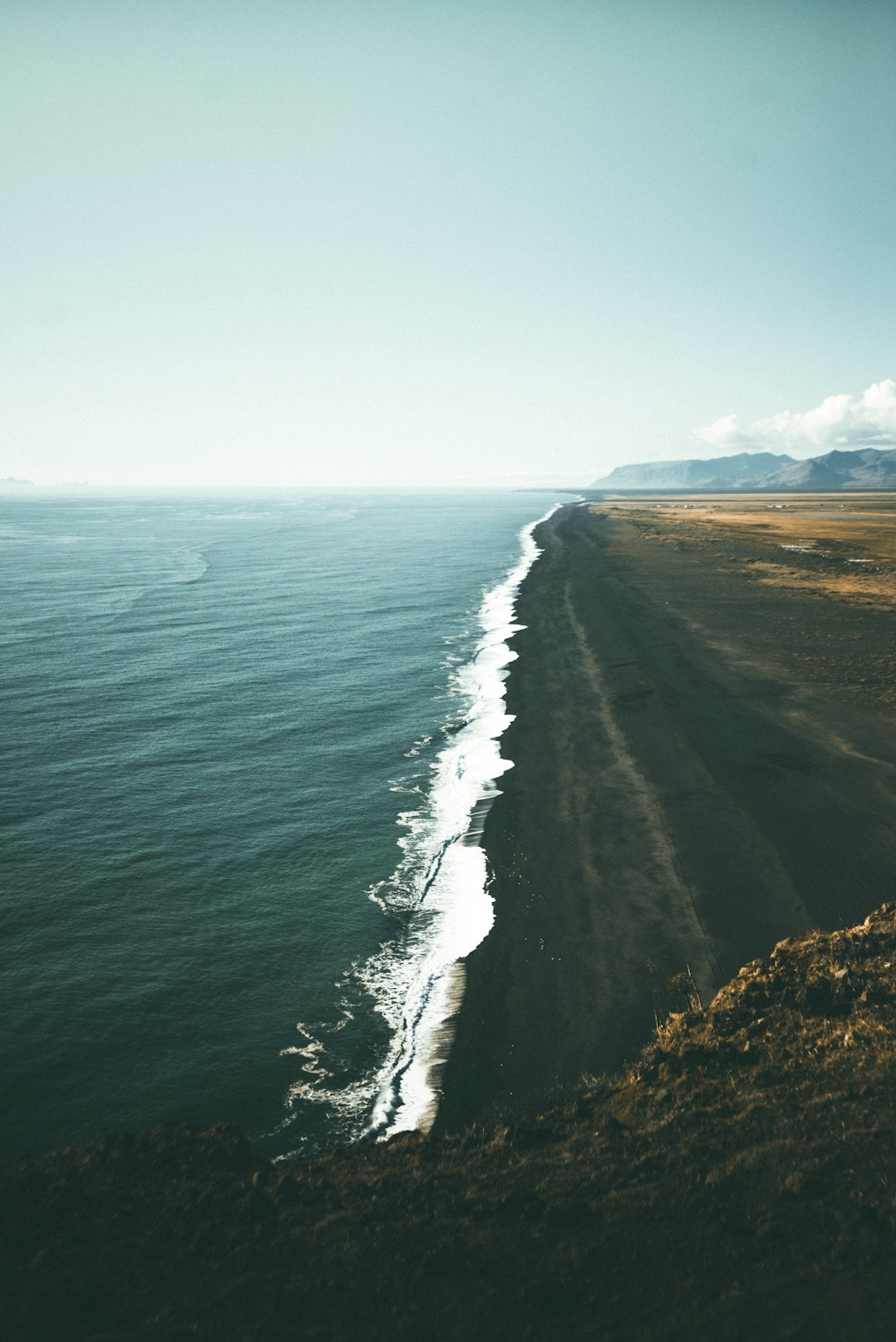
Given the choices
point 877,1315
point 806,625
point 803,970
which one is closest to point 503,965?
point 803,970

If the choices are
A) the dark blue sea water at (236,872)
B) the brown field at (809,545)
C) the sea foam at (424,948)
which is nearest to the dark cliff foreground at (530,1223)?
the sea foam at (424,948)

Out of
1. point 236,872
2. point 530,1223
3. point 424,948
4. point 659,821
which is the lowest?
point 424,948

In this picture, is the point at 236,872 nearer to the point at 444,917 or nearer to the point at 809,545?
the point at 444,917

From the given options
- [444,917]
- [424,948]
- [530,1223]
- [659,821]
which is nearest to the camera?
[530,1223]

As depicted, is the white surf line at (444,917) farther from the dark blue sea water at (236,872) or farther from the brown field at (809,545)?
the brown field at (809,545)

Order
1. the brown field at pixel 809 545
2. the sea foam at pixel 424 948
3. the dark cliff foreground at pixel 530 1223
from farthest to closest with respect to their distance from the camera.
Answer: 1. the brown field at pixel 809 545
2. the sea foam at pixel 424 948
3. the dark cliff foreground at pixel 530 1223

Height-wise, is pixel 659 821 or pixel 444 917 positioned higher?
pixel 659 821

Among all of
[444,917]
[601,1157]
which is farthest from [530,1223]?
[444,917]
